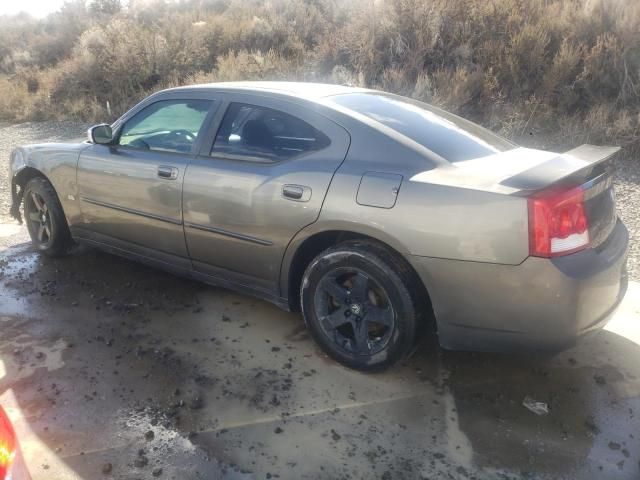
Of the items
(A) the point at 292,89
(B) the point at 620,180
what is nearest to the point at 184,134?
(A) the point at 292,89

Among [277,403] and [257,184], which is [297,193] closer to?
[257,184]

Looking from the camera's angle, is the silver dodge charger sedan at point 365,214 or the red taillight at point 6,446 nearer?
the red taillight at point 6,446

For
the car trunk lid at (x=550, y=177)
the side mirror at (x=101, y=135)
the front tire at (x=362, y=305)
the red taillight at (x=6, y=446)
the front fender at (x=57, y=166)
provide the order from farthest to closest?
the front fender at (x=57, y=166) → the side mirror at (x=101, y=135) → the front tire at (x=362, y=305) → the car trunk lid at (x=550, y=177) → the red taillight at (x=6, y=446)

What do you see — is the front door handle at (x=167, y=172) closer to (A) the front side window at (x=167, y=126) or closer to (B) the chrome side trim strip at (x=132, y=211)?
(A) the front side window at (x=167, y=126)

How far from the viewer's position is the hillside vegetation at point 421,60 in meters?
8.32

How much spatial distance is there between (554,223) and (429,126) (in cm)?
113

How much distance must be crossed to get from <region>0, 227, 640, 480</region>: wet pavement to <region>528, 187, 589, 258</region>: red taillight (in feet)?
2.93

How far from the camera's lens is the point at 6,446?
161 cm

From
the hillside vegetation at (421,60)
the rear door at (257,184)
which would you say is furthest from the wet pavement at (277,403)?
the hillside vegetation at (421,60)

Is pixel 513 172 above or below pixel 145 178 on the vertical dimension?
above

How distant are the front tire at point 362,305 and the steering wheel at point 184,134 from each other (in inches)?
50.6

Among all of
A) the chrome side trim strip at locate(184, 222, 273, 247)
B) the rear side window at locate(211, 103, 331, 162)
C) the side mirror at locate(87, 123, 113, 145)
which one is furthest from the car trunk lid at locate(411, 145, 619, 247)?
the side mirror at locate(87, 123, 113, 145)

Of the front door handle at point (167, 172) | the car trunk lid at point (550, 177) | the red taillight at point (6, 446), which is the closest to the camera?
the red taillight at point (6, 446)

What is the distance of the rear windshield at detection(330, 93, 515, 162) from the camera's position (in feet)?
10.6
